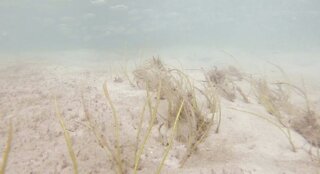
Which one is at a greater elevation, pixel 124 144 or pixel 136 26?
pixel 136 26

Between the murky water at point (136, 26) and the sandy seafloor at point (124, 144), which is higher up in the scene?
the murky water at point (136, 26)

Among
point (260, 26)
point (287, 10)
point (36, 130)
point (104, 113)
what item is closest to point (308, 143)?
point (104, 113)

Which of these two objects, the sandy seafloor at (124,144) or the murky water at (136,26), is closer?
the sandy seafloor at (124,144)

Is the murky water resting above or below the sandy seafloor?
above

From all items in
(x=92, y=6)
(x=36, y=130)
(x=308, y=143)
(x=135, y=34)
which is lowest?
(x=308, y=143)

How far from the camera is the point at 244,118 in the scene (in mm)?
2609

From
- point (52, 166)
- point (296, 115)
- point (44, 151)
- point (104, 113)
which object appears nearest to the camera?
point (52, 166)

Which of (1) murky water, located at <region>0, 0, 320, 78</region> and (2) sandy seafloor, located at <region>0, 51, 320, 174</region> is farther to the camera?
(1) murky water, located at <region>0, 0, 320, 78</region>

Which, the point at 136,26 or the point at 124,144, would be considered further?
the point at 136,26

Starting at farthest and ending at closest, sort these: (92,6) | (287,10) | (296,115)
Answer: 1. (287,10)
2. (92,6)
3. (296,115)

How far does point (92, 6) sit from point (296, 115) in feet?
72.1

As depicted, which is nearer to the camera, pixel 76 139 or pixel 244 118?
pixel 76 139

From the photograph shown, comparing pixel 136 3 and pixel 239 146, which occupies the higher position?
pixel 136 3

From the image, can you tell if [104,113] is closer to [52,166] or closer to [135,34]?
[52,166]
